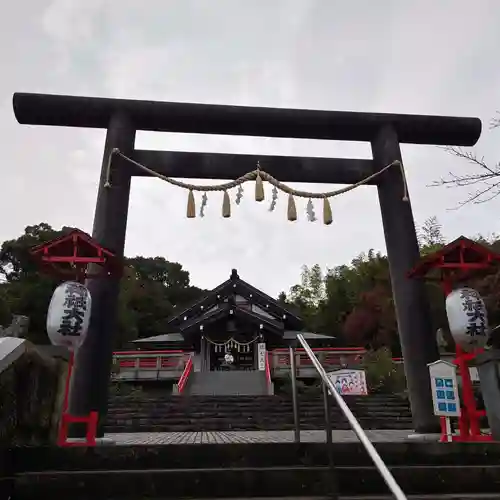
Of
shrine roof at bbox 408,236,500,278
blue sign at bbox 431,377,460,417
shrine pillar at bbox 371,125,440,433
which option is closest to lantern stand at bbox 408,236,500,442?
shrine roof at bbox 408,236,500,278

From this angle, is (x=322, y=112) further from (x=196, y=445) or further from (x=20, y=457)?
(x=20, y=457)

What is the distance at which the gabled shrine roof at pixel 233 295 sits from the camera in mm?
23578

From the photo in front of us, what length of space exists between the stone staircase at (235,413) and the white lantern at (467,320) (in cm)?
→ 618

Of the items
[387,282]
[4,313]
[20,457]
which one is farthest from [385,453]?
[387,282]

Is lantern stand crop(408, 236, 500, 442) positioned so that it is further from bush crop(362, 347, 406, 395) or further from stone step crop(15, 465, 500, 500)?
bush crop(362, 347, 406, 395)

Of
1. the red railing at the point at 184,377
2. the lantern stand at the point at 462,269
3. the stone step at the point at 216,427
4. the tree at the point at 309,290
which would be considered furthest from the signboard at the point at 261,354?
the tree at the point at 309,290

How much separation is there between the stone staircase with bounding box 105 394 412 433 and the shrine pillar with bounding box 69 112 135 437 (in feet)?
20.8

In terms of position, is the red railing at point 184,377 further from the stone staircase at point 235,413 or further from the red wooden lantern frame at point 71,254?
the red wooden lantern frame at point 71,254

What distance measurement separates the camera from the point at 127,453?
360 cm

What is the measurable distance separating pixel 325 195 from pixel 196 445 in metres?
4.89

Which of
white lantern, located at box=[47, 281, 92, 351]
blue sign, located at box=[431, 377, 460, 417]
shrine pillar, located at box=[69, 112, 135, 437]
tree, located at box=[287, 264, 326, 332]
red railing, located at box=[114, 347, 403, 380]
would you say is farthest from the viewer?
tree, located at box=[287, 264, 326, 332]

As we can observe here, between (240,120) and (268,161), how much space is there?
0.82 metres

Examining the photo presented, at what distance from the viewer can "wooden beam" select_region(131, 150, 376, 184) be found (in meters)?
7.46

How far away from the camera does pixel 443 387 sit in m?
6.16
